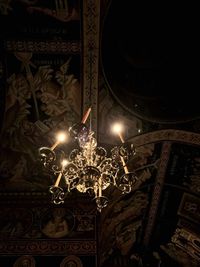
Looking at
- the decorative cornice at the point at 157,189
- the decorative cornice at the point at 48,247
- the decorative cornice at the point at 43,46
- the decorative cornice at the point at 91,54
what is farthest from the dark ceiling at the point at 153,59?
the decorative cornice at the point at 48,247

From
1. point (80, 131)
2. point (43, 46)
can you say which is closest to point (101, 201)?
point (80, 131)

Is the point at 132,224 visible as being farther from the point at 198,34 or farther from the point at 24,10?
the point at 24,10

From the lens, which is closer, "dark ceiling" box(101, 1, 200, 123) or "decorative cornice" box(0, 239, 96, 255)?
"dark ceiling" box(101, 1, 200, 123)

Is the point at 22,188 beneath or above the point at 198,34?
beneath

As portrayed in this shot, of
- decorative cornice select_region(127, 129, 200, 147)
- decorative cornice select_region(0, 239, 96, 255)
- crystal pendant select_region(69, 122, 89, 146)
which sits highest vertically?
crystal pendant select_region(69, 122, 89, 146)

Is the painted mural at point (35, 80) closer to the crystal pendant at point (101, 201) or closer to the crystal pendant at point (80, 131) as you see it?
the crystal pendant at point (80, 131)

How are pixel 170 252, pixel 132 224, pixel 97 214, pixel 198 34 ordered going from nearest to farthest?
1. pixel 198 34
2. pixel 97 214
3. pixel 132 224
4. pixel 170 252

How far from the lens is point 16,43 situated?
268 inches

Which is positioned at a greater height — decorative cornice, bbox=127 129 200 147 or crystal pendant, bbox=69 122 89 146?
crystal pendant, bbox=69 122 89 146

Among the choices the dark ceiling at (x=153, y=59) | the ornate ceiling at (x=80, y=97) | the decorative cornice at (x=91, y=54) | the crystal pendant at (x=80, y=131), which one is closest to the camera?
the crystal pendant at (x=80, y=131)

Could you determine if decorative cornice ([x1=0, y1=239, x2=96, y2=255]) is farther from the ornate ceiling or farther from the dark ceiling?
the dark ceiling

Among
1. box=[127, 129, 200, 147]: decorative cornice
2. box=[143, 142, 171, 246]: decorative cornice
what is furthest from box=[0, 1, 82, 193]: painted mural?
box=[143, 142, 171, 246]: decorative cornice

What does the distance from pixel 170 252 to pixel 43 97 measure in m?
8.25

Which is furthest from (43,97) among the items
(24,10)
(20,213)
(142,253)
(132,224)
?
(142,253)
